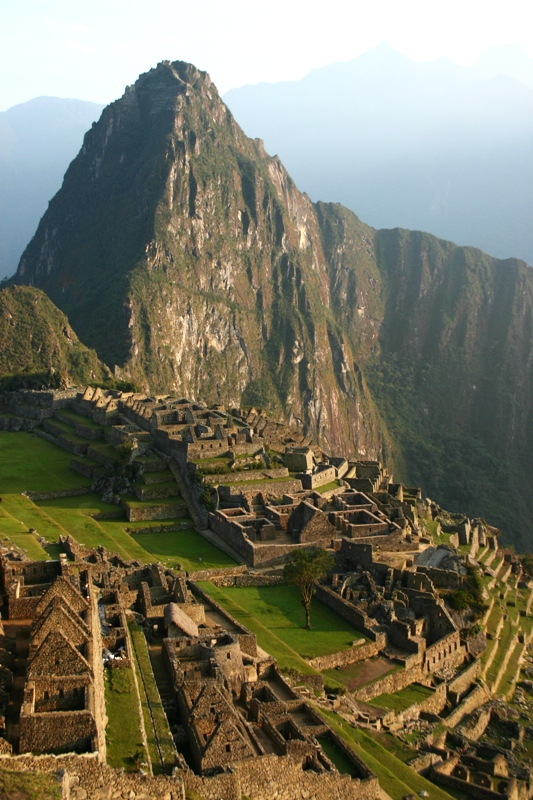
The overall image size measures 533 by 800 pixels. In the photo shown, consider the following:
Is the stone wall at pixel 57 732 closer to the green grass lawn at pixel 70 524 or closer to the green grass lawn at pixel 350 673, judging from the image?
the green grass lawn at pixel 70 524

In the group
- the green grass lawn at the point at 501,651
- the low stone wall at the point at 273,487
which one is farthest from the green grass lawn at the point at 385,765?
the low stone wall at the point at 273,487

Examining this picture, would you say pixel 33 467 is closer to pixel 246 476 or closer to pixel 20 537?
pixel 246 476

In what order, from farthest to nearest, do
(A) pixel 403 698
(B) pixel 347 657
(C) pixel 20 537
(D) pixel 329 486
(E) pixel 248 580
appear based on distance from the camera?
1. (D) pixel 329 486
2. (E) pixel 248 580
3. (C) pixel 20 537
4. (B) pixel 347 657
5. (A) pixel 403 698

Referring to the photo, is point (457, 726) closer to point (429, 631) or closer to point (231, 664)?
point (429, 631)

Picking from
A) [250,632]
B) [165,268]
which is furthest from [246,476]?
[165,268]

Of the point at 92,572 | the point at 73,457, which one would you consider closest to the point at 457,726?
the point at 92,572

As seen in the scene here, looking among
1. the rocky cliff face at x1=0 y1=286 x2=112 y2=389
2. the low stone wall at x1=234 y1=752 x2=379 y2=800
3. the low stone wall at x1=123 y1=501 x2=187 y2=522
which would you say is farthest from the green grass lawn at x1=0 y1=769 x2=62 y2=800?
the rocky cliff face at x1=0 y1=286 x2=112 y2=389

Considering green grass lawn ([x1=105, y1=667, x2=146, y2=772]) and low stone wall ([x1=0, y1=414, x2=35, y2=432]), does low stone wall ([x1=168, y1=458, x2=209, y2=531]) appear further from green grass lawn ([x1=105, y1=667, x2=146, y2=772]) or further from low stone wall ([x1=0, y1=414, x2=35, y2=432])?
green grass lawn ([x1=105, y1=667, x2=146, y2=772])
